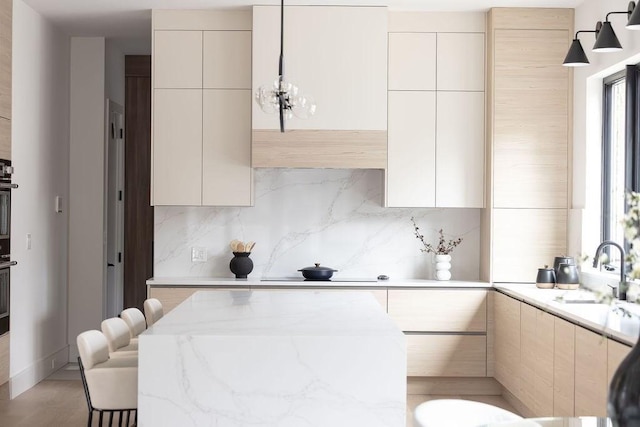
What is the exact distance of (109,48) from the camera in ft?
21.3

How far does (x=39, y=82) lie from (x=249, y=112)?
1.60 m

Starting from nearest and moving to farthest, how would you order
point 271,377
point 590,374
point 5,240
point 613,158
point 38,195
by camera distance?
point 271,377 → point 590,374 → point 5,240 → point 613,158 → point 38,195

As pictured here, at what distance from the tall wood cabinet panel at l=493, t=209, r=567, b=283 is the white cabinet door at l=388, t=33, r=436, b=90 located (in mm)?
1099

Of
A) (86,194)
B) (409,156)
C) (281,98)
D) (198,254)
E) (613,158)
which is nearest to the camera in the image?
(281,98)

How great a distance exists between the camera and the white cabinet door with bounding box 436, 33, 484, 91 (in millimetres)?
5543

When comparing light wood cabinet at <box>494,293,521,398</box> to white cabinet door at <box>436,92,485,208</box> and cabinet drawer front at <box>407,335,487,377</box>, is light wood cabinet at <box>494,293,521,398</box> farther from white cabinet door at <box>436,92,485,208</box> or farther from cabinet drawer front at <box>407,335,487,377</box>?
white cabinet door at <box>436,92,485,208</box>

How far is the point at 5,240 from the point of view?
4891 millimetres

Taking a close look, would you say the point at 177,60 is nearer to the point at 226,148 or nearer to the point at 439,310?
the point at 226,148

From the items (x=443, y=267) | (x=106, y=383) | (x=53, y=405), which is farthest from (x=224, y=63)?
(x=106, y=383)

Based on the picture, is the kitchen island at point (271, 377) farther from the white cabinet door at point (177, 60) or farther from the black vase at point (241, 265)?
the white cabinet door at point (177, 60)

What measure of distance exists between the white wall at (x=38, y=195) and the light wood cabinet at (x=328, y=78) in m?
1.63

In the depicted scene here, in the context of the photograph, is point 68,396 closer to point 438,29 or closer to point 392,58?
point 392,58

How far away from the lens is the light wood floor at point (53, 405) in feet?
15.1

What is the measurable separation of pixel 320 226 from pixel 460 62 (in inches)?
64.5
